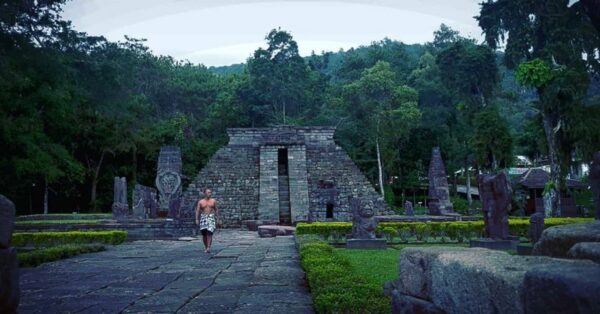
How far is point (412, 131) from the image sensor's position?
4150 centimetres

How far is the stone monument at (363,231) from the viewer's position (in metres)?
13.1

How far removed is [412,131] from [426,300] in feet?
129

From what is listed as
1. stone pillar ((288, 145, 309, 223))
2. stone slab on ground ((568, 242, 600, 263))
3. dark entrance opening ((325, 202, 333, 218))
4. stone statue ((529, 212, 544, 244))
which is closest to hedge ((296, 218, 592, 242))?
stone statue ((529, 212, 544, 244))

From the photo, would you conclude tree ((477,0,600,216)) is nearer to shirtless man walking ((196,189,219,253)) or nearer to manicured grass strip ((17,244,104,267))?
shirtless man walking ((196,189,219,253))

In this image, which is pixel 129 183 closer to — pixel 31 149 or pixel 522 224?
pixel 31 149

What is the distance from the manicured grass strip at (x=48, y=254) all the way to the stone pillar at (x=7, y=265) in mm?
5742

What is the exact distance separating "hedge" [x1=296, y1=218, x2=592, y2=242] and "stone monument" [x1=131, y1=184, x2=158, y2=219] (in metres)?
10.4

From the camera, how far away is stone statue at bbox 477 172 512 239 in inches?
501

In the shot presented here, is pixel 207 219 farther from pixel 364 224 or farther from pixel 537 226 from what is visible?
pixel 537 226

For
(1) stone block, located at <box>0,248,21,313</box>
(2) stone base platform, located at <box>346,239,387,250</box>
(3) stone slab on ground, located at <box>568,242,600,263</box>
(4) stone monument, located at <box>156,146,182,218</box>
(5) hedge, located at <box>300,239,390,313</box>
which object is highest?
(4) stone monument, located at <box>156,146,182,218</box>

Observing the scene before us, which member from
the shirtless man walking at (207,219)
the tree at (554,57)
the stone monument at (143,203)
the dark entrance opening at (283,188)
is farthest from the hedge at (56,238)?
the tree at (554,57)

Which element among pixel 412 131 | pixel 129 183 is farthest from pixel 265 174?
pixel 412 131

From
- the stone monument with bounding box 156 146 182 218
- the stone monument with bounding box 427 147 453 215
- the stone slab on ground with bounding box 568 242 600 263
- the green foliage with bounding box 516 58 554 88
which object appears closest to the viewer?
the stone slab on ground with bounding box 568 242 600 263

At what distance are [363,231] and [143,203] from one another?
43.7 ft
